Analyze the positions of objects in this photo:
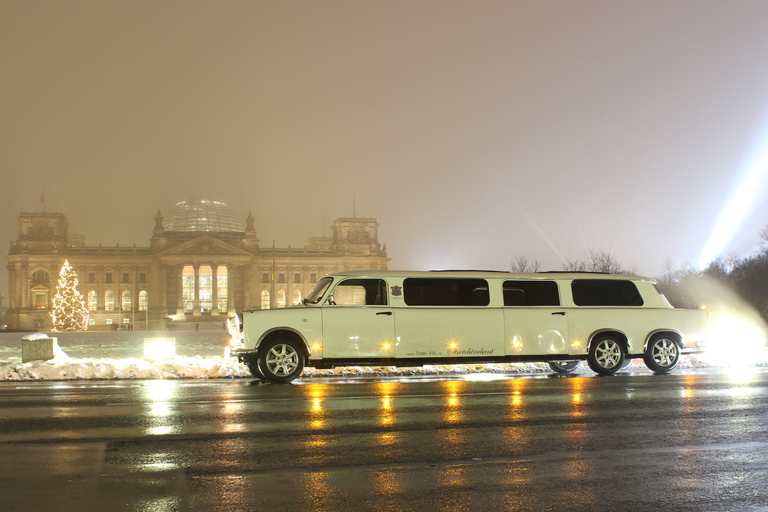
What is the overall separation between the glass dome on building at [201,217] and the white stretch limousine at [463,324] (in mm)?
124962

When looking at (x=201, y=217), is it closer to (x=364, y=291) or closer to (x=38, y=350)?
(x=38, y=350)

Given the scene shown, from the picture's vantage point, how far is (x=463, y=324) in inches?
512

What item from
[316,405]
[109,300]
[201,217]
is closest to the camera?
[316,405]

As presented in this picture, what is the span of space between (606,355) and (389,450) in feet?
28.1

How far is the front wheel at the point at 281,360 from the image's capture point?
41.8ft

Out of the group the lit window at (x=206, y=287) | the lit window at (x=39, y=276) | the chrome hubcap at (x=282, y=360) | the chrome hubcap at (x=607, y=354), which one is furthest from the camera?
the lit window at (x=206, y=287)

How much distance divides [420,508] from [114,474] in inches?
103

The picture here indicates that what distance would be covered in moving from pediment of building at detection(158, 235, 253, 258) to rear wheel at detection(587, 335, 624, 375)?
111461 mm

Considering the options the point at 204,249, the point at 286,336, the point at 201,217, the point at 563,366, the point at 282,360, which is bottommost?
the point at 563,366

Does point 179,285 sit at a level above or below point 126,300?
above

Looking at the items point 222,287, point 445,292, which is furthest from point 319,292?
point 222,287

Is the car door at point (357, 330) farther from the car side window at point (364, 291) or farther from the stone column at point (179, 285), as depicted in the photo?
the stone column at point (179, 285)

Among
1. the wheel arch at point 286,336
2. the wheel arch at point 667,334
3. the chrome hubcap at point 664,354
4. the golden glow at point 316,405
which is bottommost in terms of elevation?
the golden glow at point 316,405

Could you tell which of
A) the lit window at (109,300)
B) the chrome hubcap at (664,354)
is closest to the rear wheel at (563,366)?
the chrome hubcap at (664,354)
